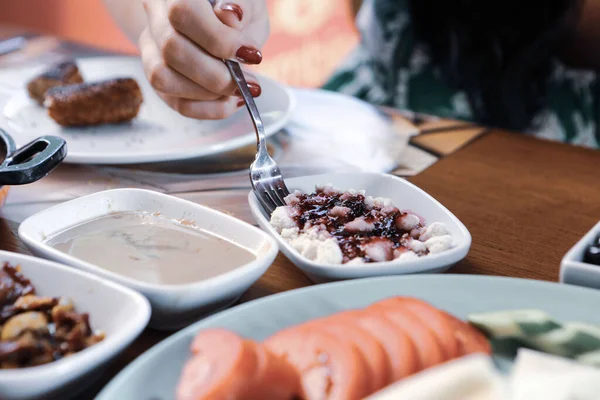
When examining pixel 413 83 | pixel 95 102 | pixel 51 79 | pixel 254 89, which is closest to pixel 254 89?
pixel 254 89

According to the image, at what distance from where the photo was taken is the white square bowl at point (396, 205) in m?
0.99

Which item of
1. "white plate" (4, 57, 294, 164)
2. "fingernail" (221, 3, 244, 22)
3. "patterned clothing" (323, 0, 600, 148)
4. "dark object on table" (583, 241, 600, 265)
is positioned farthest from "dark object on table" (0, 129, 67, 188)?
"patterned clothing" (323, 0, 600, 148)

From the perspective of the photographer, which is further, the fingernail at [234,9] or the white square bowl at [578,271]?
the fingernail at [234,9]

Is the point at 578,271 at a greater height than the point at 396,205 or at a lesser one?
greater

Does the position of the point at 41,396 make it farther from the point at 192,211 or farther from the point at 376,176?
the point at 376,176

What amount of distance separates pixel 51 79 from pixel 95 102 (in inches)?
11.3

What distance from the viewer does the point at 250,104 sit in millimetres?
1469

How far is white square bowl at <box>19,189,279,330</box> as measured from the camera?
0.89 meters

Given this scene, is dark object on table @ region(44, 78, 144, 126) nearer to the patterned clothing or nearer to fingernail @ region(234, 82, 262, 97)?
fingernail @ region(234, 82, 262, 97)

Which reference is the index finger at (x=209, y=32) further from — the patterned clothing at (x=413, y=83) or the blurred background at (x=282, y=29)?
the blurred background at (x=282, y=29)

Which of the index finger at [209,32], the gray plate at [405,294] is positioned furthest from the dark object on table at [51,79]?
the gray plate at [405,294]

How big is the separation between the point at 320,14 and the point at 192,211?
14.7 ft

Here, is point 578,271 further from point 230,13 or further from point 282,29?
point 282,29

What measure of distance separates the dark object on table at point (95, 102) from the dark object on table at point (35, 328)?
0.90 metres
